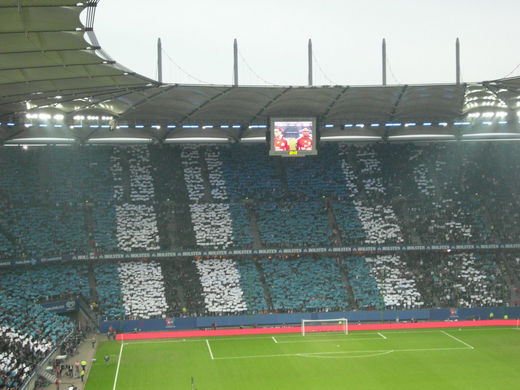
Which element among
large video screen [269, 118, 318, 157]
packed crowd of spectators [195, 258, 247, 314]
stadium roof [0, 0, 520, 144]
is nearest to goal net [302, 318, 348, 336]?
packed crowd of spectators [195, 258, 247, 314]

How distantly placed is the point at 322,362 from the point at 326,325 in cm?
1084

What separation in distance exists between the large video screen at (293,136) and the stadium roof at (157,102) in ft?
3.60

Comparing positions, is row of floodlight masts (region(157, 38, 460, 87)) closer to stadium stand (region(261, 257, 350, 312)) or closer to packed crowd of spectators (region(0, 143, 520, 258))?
packed crowd of spectators (region(0, 143, 520, 258))

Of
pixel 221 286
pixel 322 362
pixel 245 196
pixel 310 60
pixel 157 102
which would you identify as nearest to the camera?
pixel 322 362

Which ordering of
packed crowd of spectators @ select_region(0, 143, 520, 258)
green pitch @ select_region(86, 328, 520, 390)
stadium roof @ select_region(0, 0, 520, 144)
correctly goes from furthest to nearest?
1. packed crowd of spectators @ select_region(0, 143, 520, 258)
2. green pitch @ select_region(86, 328, 520, 390)
3. stadium roof @ select_region(0, 0, 520, 144)

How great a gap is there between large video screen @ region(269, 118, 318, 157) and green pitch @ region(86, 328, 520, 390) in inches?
627

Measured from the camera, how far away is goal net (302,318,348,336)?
2084 inches

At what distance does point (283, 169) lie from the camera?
71688mm

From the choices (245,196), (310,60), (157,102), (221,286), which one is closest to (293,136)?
(310,60)

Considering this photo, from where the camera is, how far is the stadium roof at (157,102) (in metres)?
29.4

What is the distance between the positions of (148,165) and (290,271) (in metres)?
20.8

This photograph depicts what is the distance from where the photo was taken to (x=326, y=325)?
177 feet

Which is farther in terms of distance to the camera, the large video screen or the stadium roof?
the large video screen

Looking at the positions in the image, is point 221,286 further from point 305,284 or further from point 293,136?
point 293,136
